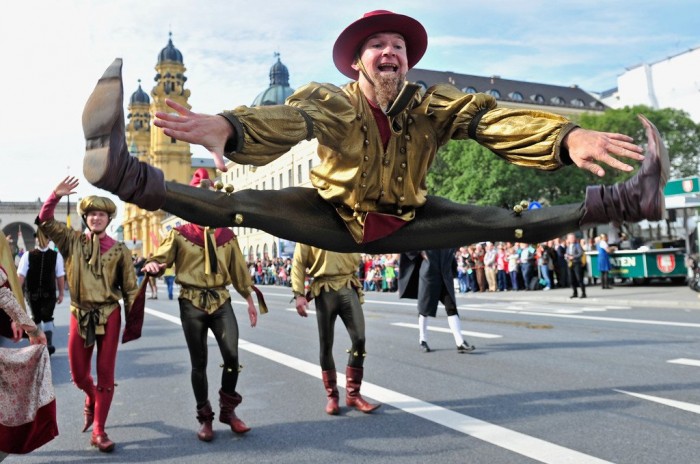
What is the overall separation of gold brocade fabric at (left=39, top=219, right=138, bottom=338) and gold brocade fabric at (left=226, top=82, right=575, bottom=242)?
141 inches

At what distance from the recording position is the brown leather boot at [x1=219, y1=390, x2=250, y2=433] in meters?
5.70

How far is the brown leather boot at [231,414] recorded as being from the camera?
5.70 meters

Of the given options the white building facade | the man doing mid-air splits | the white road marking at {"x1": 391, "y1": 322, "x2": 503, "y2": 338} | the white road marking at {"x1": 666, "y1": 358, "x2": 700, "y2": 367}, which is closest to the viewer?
the man doing mid-air splits

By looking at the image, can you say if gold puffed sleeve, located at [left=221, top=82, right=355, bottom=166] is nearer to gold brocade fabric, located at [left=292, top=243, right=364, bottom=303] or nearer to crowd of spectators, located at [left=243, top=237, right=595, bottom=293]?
gold brocade fabric, located at [left=292, top=243, right=364, bottom=303]

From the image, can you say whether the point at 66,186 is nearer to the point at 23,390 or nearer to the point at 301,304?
the point at 23,390

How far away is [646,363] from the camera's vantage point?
8125mm

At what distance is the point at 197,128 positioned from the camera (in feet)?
8.63

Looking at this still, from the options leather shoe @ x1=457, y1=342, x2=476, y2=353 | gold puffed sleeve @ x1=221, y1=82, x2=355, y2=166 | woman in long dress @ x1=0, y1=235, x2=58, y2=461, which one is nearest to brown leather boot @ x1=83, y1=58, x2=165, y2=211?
gold puffed sleeve @ x1=221, y1=82, x2=355, y2=166

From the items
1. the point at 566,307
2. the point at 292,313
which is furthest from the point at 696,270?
the point at 292,313

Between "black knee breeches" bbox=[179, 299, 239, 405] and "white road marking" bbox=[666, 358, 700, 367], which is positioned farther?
"white road marking" bbox=[666, 358, 700, 367]

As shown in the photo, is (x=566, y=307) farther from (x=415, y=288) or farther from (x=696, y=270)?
(x=415, y=288)

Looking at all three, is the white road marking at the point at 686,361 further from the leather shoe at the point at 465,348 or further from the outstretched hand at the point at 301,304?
the outstretched hand at the point at 301,304

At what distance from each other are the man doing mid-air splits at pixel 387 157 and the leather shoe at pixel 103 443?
10.0 feet

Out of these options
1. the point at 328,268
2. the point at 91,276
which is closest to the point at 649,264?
the point at 328,268
